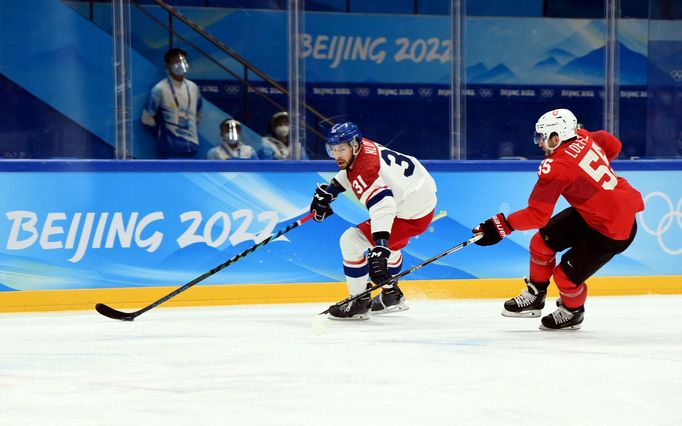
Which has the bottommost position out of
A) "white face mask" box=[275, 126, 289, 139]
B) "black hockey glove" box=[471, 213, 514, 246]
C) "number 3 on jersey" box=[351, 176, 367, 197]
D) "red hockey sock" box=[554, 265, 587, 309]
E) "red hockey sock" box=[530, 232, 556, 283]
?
"red hockey sock" box=[554, 265, 587, 309]

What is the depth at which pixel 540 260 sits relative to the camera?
5215 mm

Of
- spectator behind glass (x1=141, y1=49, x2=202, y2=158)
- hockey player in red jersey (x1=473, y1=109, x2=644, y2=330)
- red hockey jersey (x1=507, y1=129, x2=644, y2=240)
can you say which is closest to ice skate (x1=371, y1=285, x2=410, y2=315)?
hockey player in red jersey (x1=473, y1=109, x2=644, y2=330)

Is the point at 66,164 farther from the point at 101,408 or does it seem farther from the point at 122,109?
the point at 101,408

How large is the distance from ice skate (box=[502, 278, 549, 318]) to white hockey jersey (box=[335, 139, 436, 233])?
733 mm

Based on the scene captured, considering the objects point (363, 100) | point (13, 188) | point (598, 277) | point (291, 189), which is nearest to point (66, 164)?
point (13, 188)

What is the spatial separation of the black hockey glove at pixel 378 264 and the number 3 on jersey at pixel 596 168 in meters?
1.03

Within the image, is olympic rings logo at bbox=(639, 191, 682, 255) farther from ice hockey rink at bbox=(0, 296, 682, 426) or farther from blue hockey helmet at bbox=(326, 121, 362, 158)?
blue hockey helmet at bbox=(326, 121, 362, 158)

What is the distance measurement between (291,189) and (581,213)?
2062mm

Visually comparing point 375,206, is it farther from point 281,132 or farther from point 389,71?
point 389,71

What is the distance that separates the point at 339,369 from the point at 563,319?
156 centimetres

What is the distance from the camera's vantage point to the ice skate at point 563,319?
505 cm

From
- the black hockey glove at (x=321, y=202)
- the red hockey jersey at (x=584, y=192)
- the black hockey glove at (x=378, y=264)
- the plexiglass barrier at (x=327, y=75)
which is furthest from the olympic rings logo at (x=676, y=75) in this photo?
the black hockey glove at (x=378, y=264)

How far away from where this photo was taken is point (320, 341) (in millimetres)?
4719

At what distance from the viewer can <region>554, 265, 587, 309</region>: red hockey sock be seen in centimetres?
500
